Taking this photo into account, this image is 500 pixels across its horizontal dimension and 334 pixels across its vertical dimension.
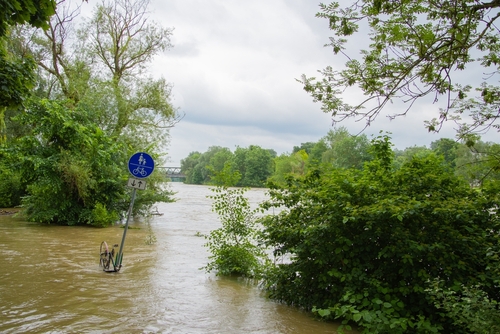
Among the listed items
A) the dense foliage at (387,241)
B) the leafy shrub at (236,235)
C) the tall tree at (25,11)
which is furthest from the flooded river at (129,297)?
the tall tree at (25,11)

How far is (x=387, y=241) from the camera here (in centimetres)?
617

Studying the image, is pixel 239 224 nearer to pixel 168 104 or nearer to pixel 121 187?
pixel 121 187

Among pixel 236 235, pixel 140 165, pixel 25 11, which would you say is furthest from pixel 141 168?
pixel 25 11

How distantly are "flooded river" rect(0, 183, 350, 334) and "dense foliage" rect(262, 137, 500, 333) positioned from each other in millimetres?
981

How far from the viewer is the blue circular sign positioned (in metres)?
9.45

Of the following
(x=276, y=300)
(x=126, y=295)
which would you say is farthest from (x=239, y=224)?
(x=126, y=295)

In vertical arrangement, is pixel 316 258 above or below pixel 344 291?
above

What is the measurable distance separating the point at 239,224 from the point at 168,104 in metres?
18.3

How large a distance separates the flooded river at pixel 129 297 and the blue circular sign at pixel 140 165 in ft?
6.61

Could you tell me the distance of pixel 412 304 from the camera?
5805 mm

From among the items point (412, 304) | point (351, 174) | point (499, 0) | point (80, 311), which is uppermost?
point (499, 0)

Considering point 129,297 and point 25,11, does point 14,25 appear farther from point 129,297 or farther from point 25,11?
point 129,297

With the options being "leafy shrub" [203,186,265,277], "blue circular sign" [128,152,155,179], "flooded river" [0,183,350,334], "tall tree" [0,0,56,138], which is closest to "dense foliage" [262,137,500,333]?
"flooded river" [0,183,350,334]

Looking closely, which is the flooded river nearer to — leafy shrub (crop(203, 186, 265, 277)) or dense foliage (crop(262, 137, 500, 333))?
leafy shrub (crop(203, 186, 265, 277))
